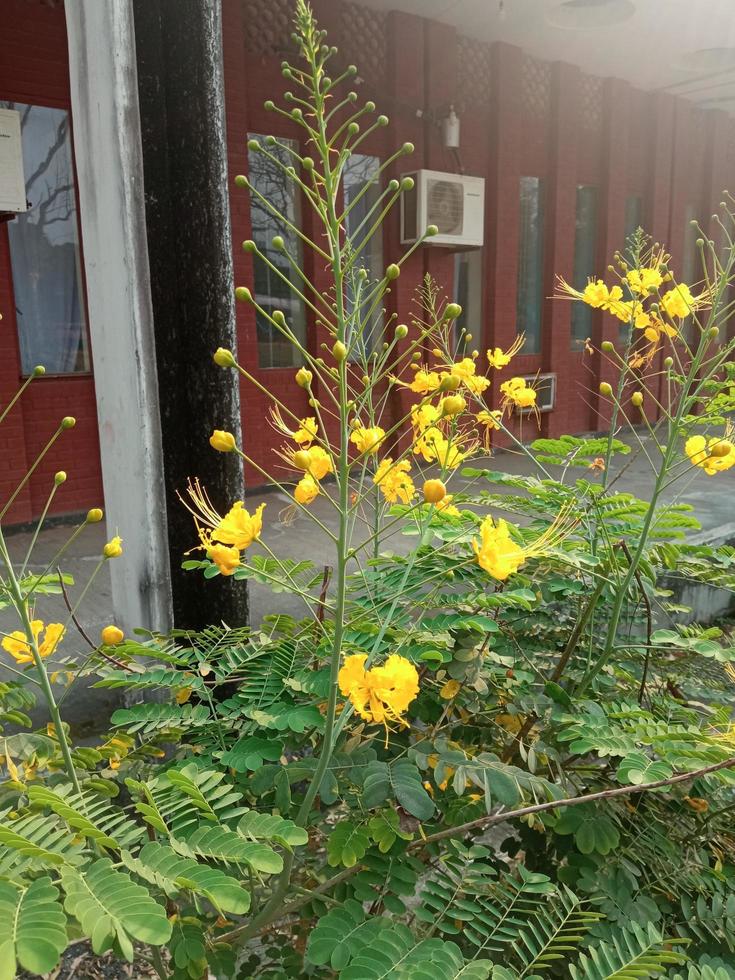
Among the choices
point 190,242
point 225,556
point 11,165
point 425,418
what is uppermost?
point 11,165

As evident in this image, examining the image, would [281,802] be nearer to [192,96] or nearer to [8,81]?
[192,96]

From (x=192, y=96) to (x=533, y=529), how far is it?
1432 millimetres

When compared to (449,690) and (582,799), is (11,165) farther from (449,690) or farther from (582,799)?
(582,799)

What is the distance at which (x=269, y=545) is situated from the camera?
4383mm

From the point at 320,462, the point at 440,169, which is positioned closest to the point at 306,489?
the point at 320,462

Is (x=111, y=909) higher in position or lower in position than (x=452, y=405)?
lower

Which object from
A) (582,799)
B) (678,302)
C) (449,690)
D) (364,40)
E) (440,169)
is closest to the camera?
(582,799)

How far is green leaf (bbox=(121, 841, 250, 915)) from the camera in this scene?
78 centimetres

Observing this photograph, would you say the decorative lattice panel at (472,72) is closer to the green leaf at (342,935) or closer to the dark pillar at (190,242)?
the dark pillar at (190,242)

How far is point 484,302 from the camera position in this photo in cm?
749

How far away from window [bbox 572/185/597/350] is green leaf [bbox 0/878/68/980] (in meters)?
8.50

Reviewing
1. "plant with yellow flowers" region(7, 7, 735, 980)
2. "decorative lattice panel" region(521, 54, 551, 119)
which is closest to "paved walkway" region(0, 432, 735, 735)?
"plant with yellow flowers" region(7, 7, 735, 980)

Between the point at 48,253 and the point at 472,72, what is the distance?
4374mm

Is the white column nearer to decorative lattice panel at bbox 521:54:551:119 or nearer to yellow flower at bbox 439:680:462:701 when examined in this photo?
yellow flower at bbox 439:680:462:701
